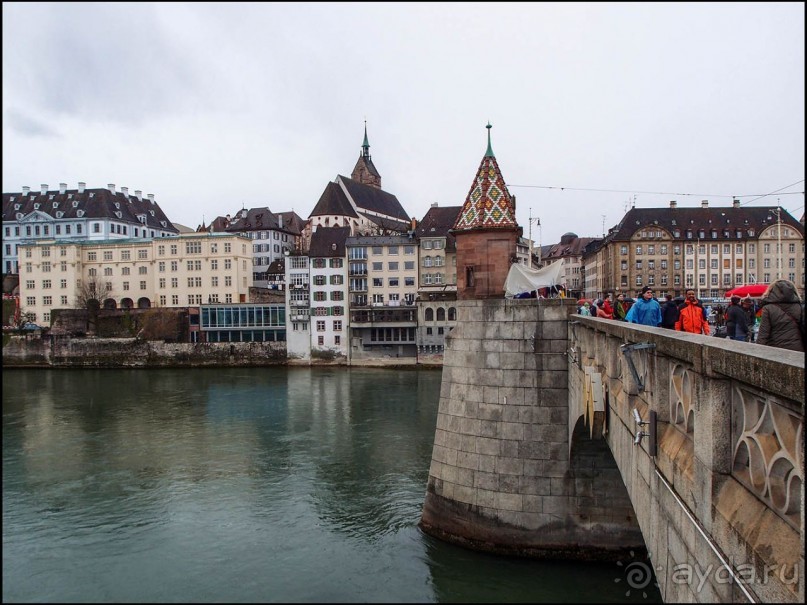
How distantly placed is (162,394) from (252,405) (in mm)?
8140

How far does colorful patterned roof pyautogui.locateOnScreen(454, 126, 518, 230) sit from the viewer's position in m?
14.8

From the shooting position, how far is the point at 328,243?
57.4 metres

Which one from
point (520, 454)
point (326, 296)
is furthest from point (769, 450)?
point (326, 296)

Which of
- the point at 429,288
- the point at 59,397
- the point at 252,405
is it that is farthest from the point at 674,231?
the point at 59,397

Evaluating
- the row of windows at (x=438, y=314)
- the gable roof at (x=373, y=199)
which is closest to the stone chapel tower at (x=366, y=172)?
the gable roof at (x=373, y=199)

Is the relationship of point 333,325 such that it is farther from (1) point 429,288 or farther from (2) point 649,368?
(2) point 649,368

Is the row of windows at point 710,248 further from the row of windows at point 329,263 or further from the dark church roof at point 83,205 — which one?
the dark church roof at point 83,205

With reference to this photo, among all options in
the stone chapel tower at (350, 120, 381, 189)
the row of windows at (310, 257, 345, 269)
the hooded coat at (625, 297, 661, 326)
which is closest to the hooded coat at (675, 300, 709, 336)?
the hooded coat at (625, 297, 661, 326)

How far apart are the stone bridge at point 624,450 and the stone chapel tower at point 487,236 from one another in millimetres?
1451

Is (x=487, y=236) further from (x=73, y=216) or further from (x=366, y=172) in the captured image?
(x=366, y=172)

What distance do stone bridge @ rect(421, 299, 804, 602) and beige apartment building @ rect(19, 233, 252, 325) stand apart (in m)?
51.7

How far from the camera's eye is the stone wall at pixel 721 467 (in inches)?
131

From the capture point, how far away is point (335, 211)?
7912 centimetres

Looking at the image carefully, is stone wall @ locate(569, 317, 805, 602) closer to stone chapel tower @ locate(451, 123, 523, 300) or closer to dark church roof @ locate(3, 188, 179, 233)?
stone chapel tower @ locate(451, 123, 523, 300)
